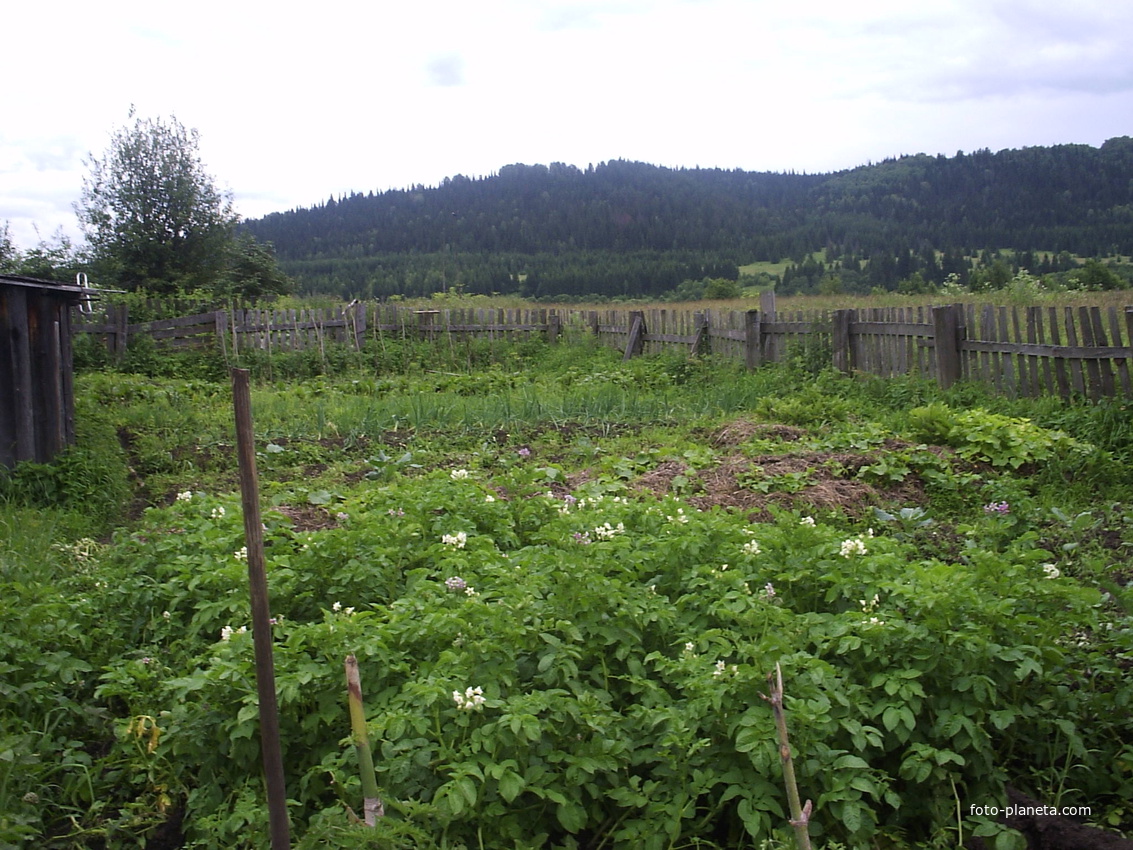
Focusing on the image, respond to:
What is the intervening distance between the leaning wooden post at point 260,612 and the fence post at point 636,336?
14.6 m

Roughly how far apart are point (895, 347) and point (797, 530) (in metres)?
8.17

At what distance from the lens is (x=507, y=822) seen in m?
2.28

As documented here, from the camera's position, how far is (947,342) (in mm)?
9844

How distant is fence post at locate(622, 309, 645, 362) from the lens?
1623 centimetres

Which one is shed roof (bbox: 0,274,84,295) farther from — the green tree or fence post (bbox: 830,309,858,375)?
the green tree

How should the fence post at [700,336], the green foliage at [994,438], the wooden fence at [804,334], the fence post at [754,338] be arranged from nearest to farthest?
the green foliage at [994,438]
the wooden fence at [804,334]
the fence post at [754,338]
the fence post at [700,336]

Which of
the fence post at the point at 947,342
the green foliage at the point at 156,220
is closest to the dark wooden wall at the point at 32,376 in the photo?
the fence post at the point at 947,342

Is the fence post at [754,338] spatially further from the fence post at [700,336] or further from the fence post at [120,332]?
the fence post at [120,332]

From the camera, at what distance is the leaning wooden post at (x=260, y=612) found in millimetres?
1773

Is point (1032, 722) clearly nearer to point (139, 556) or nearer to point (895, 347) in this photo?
point (139, 556)

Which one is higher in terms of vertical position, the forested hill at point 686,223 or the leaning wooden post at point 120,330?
the forested hill at point 686,223

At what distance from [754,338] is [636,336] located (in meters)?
3.53

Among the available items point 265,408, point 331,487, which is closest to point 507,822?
point 331,487

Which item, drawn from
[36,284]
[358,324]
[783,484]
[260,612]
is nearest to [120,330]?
[358,324]
